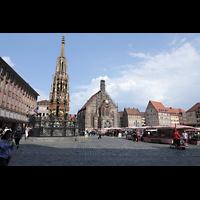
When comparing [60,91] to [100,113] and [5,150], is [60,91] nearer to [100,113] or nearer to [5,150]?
[5,150]

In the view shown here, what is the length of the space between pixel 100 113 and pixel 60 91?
39352mm

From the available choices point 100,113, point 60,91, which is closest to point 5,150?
point 60,91

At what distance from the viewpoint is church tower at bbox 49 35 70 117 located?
914 inches

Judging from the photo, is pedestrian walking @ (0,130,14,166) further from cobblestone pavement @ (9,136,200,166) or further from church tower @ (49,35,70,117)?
church tower @ (49,35,70,117)

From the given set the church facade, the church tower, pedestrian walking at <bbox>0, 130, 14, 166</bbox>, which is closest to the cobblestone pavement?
pedestrian walking at <bbox>0, 130, 14, 166</bbox>

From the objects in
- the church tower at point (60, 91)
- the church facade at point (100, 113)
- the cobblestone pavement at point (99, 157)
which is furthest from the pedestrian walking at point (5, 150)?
the church facade at point (100, 113)

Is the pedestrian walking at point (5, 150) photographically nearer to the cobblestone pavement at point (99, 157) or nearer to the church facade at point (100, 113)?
the cobblestone pavement at point (99, 157)

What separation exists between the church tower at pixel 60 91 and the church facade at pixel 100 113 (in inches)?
1374

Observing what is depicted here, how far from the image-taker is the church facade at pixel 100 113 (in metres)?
60.7

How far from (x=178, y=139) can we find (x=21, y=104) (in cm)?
3796
